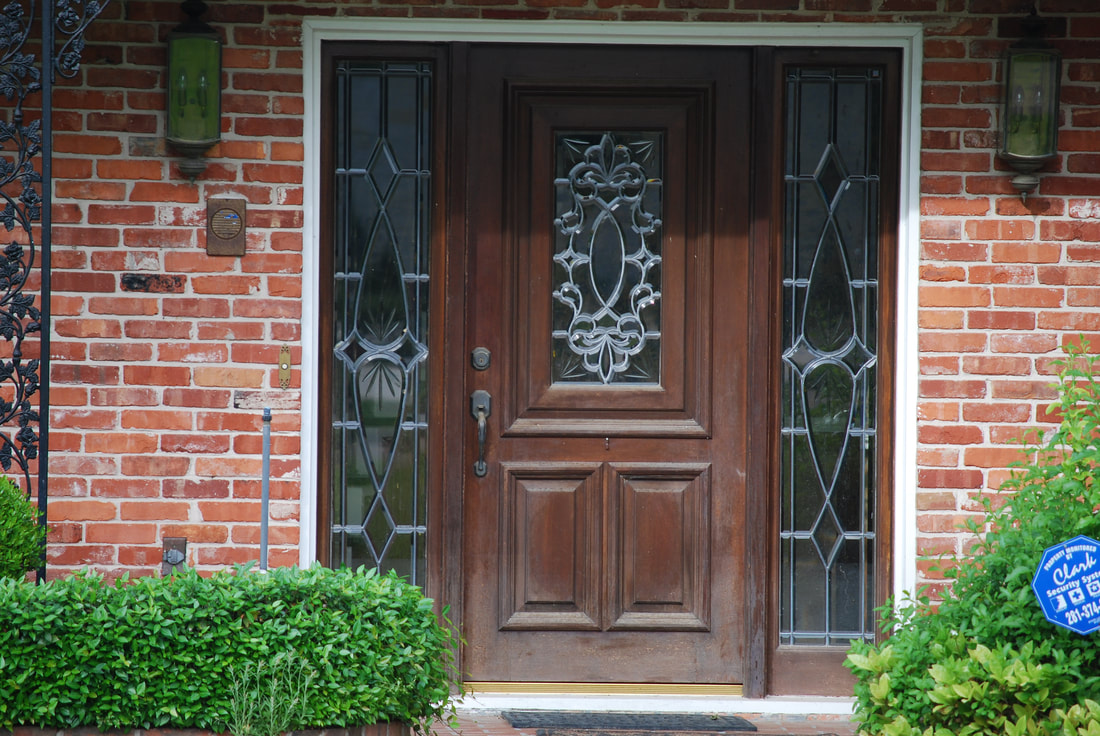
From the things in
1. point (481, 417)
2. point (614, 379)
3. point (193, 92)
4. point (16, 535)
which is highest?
point (193, 92)

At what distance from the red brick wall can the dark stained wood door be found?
17.0 inches

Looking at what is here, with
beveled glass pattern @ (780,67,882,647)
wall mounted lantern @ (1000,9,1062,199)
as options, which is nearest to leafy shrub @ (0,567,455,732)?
beveled glass pattern @ (780,67,882,647)

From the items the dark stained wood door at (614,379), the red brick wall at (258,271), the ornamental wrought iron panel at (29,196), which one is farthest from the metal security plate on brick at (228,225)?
the dark stained wood door at (614,379)

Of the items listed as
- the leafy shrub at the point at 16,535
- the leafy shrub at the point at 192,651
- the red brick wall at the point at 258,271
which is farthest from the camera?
the red brick wall at the point at 258,271

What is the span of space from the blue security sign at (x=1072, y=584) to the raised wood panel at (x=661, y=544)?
1.80 m

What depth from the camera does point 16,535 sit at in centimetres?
334

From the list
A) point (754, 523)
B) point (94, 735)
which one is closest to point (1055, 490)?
point (754, 523)

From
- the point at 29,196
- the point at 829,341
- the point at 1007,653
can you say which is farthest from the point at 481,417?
the point at 1007,653

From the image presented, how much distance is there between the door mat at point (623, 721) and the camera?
4078 millimetres

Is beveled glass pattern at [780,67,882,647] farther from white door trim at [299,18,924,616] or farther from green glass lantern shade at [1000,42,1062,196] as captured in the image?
green glass lantern shade at [1000,42,1062,196]

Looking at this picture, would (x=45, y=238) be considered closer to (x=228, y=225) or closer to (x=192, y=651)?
(x=228, y=225)

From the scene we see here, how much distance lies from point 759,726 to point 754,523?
0.74 m

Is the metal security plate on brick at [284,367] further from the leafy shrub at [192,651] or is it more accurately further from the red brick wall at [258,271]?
the leafy shrub at [192,651]

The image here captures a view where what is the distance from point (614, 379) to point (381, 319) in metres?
0.93
